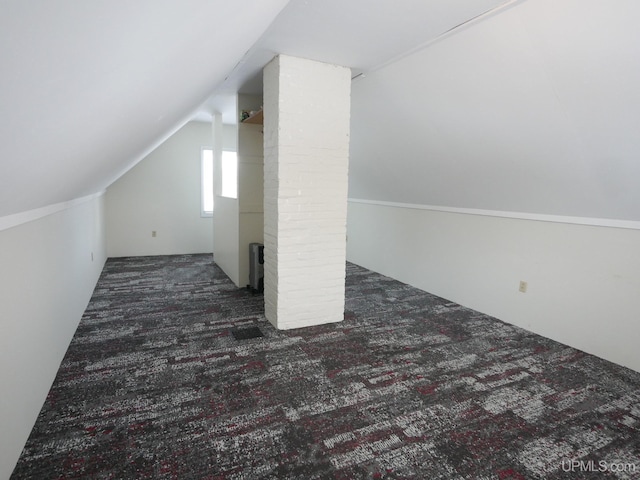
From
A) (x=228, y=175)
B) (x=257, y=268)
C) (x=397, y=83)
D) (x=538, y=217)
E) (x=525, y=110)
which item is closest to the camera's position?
(x=525, y=110)

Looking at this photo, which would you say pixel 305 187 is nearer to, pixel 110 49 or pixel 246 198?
pixel 246 198

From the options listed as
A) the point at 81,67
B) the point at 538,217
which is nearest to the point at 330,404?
the point at 81,67

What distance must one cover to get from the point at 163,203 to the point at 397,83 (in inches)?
197

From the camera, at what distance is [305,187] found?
131 inches

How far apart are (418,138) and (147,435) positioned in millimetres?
3302

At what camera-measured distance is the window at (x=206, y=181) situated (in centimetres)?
694

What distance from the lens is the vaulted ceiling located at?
0.83 meters

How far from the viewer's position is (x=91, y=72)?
91 centimetres

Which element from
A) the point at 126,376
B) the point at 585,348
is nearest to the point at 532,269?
the point at 585,348

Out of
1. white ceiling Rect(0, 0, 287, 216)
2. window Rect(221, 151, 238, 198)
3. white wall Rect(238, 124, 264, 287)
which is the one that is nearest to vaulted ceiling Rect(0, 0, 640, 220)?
white ceiling Rect(0, 0, 287, 216)

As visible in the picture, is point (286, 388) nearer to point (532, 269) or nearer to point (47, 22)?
point (47, 22)

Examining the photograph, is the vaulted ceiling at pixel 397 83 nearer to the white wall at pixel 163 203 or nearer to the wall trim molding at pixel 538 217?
the wall trim molding at pixel 538 217

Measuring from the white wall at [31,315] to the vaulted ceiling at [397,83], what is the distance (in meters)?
0.25

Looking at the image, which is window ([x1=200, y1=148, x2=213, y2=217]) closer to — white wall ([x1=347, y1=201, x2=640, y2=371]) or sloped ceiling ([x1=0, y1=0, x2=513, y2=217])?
white wall ([x1=347, y1=201, x2=640, y2=371])
